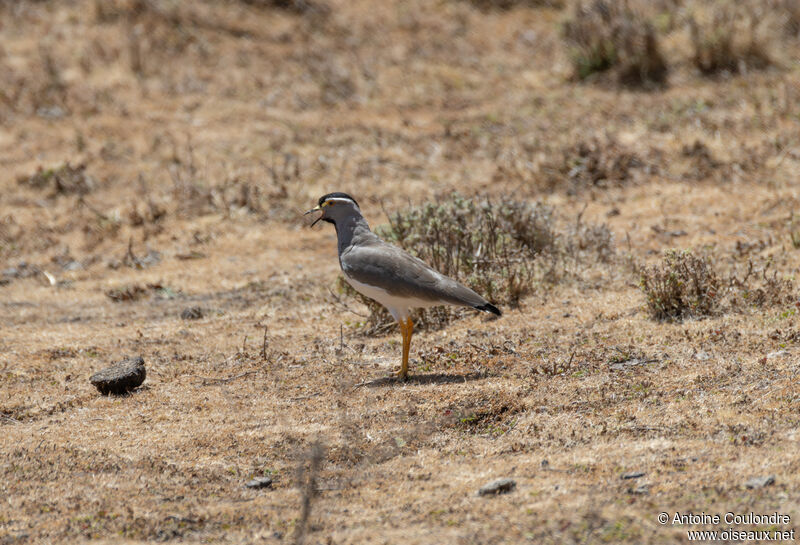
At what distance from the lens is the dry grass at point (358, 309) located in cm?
533

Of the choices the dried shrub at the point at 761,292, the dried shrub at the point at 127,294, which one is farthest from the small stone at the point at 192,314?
the dried shrub at the point at 761,292

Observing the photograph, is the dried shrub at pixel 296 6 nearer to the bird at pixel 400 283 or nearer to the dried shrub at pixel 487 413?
the bird at pixel 400 283

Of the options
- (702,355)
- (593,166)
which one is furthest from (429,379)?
(593,166)

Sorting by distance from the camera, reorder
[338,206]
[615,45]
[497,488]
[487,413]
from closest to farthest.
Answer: [497,488] < [487,413] < [338,206] < [615,45]

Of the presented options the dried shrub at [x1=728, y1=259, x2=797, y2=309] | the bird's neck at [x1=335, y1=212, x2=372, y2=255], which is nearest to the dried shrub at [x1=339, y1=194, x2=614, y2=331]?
the bird's neck at [x1=335, y1=212, x2=372, y2=255]

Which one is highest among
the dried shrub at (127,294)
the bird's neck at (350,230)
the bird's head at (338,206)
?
the bird's head at (338,206)

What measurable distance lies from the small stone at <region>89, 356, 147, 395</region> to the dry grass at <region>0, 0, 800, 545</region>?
0.11 meters

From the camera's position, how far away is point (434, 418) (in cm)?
646

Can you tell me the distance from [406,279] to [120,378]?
2.38 metres

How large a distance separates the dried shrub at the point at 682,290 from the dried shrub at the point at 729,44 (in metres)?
7.90

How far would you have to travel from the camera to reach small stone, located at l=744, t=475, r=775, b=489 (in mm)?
4914

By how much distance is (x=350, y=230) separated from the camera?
26.3 feet

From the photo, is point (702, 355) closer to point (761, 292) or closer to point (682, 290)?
point (682, 290)

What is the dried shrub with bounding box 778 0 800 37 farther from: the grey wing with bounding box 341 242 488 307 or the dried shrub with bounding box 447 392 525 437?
the dried shrub with bounding box 447 392 525 437
